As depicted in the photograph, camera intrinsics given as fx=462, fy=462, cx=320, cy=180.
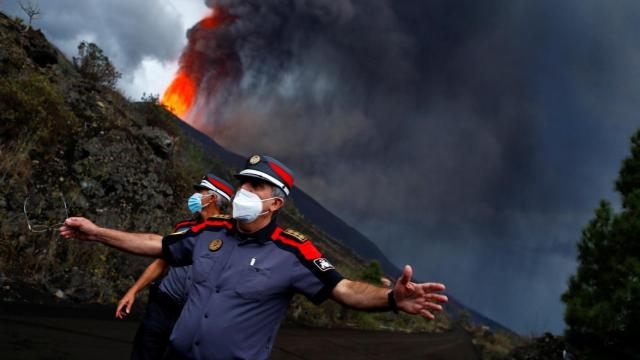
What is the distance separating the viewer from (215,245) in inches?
109

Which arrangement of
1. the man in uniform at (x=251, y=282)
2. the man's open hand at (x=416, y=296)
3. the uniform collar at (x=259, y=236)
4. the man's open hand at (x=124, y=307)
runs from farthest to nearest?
1. the man's open hand at (x=124, y=307)
2. the uniform collar at (x=259, y=236)
3. the man in uniform at (x=251, y=282)
4. the man's open hand at (x=416, y=296)

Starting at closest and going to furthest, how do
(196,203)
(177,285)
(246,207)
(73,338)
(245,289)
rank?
1. (245,289)
2. (246,207)
3. (177,285)
4. (196,203)
5. (73,338)

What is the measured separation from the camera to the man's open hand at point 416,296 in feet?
7.13

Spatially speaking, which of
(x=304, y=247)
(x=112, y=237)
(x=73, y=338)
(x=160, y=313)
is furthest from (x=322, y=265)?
(x=73, y=338)

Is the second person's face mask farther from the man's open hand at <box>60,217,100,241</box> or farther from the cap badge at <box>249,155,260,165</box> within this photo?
the cap badge at <box>249,155,260,165</box>

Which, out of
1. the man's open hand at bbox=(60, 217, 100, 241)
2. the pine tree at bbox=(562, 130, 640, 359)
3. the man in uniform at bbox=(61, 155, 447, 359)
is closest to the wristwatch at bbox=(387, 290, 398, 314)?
the man in uniform at bbox=(61, 155, 447, 359)

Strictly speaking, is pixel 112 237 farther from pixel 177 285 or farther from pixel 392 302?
pixel 392 302

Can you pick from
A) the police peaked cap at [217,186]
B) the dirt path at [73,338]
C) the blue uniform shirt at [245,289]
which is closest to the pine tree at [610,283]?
the dirt path at [73,338]

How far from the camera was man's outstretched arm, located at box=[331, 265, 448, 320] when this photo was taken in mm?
2176

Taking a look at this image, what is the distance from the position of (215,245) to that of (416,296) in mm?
1235

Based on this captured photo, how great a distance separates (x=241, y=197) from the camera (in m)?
2.95

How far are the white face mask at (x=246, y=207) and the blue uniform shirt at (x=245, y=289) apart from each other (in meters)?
0.11

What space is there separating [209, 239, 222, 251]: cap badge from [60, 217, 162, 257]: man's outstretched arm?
451mm

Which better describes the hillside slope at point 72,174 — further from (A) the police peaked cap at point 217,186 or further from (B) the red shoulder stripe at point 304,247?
(B) the red shoulder stripe at point 304,247
